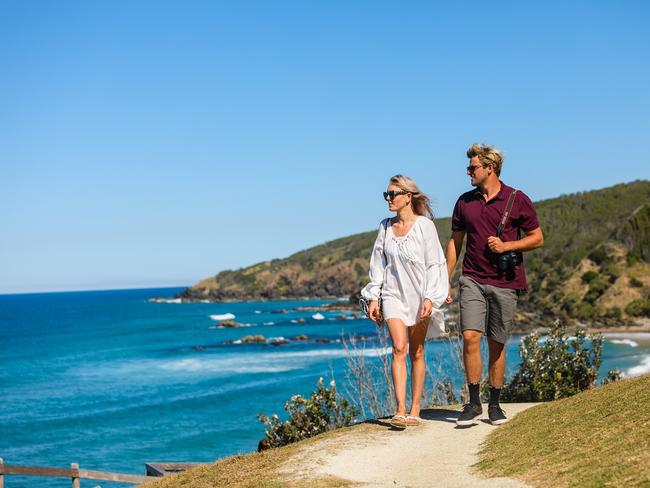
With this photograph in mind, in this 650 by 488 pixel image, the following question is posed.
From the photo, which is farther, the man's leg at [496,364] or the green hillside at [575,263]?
the green hillside at [575,263]

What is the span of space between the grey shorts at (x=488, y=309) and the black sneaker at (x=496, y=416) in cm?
85

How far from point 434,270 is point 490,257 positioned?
0.60 metres

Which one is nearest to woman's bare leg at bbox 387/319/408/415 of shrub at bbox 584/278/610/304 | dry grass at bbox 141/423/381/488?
dry grass at bbox 141/423/381/488

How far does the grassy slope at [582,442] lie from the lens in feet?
19.2

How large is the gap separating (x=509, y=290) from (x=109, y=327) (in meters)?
109

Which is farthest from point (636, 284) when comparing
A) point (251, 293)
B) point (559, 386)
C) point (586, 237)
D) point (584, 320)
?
point (251, 293)

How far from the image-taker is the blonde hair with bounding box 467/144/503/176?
8289 mm

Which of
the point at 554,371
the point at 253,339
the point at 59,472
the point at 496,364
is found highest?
the point at 496,364

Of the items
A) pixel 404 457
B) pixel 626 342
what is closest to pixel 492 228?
pixel 404 457

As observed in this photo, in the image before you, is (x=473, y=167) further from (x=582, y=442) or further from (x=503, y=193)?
(x=582, y=442)

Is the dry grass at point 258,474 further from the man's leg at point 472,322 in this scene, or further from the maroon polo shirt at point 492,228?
the maroon polo shirt at point 492,228

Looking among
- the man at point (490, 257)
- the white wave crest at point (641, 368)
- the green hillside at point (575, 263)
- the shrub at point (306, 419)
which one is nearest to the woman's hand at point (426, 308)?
the man at point (490, 257)

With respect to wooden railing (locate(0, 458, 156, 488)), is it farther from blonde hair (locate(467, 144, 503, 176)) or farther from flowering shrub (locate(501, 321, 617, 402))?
blonde hair (locate(467, 144, 503, 176))

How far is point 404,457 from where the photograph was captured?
7656 mm
